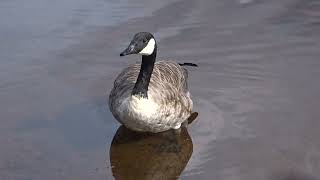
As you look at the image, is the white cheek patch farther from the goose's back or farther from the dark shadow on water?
the dark shadow on water

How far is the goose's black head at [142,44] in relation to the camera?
6004mm

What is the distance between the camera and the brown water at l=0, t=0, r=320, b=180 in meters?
6.16

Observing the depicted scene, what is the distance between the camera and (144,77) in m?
6.16

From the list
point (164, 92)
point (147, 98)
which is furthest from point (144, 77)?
point (164, 92)

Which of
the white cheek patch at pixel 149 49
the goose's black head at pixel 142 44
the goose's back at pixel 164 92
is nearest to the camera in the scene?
the goose's black head at pixel 142 44

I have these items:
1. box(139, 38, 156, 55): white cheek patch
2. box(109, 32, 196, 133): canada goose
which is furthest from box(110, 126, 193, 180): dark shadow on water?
box(139, 38, 156, 55): white cheek patch

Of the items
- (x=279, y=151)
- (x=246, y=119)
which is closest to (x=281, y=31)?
(x=246, y=119)

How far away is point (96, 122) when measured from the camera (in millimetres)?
6938

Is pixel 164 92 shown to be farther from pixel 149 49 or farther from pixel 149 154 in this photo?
pixel 149 154

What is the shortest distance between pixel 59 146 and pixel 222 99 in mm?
2078

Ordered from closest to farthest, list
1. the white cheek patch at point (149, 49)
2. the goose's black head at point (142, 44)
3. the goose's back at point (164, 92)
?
the goose's black head at point (142, 44), the white cheek patch at point (149, 49), the goose's back at point (164, 92)

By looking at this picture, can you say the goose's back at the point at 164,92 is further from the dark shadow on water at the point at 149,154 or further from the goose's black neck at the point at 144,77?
the dark shadow on water at the point at 149,154

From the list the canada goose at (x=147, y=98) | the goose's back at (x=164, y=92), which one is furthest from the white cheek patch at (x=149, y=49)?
the goose's back at (x=164, y=92)

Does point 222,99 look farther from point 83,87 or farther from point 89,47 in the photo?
point 89,47
